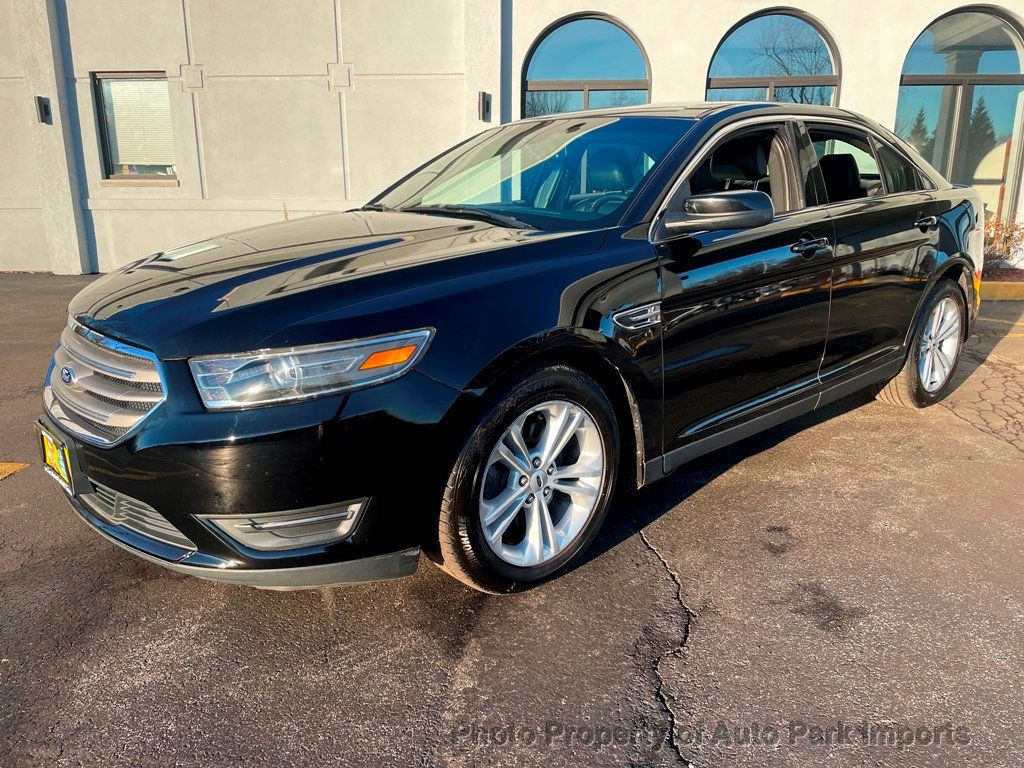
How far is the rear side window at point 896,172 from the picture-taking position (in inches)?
Answer: 171

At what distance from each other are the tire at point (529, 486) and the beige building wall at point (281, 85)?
8.29 metres

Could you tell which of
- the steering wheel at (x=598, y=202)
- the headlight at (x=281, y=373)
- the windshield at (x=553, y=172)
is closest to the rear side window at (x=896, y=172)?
the windshield at (x=553, y=172)

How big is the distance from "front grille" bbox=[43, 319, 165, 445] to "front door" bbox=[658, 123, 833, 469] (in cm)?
178

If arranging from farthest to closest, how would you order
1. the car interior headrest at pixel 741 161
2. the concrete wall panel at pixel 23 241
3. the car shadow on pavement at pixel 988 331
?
the concrete wall panel at pixel 23 241 < the car shadow on pavement at pixel 988 331 < the car interior headrest at pixel 741 161

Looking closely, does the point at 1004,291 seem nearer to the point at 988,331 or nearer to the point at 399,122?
the point at 988,331

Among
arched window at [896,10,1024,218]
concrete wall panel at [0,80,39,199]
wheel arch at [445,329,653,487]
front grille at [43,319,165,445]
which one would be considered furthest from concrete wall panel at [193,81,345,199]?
wheel arch at [445,329,653,487]

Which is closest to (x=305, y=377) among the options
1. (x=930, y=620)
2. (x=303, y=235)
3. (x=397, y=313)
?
(x=397, y=313)

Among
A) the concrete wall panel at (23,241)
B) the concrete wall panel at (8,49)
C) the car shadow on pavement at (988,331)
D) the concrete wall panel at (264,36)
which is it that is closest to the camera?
the car shadow on pavement at (988,331)

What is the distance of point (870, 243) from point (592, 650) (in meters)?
2.60

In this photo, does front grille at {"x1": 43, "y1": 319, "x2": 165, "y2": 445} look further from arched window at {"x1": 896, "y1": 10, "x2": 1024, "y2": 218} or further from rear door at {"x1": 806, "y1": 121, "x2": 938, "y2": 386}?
arched window at {"x1": 896, "y1": 10, "x2": 1024, "y2": 218}

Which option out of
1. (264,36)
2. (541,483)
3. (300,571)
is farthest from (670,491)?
(264,36)

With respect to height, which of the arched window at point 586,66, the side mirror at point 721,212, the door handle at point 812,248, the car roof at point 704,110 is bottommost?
the door handle at point 812,248

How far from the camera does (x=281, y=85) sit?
10578mm

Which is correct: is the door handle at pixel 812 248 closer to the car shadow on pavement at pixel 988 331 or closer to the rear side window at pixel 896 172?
the rear side window at pixel 896 172
